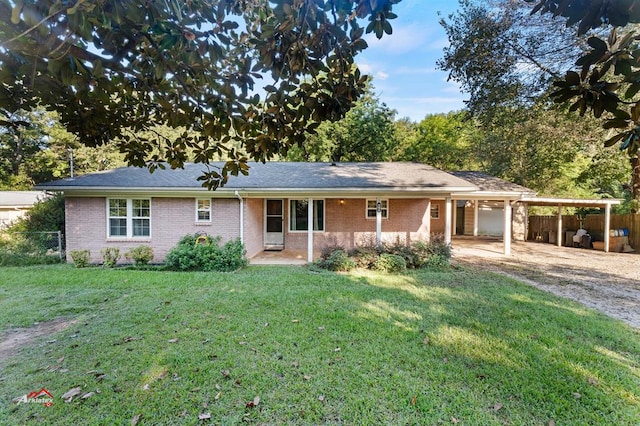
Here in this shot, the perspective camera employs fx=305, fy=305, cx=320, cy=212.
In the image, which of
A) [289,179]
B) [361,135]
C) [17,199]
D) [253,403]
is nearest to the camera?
[253,403]

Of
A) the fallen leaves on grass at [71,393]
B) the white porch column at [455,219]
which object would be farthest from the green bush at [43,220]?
the white porch column at [455,219]

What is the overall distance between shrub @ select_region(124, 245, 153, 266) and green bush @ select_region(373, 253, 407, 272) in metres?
Result: 7.26

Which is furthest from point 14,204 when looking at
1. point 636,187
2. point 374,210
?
point 636,187

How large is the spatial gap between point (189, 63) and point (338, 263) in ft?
24.6

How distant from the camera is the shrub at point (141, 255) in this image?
9672 millimetres

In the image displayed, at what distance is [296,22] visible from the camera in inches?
90.7

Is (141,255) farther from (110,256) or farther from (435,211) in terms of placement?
(435,211)

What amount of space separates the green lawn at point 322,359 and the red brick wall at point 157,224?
3.64 meters

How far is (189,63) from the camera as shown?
2723mm

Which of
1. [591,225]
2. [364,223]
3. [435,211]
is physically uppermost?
[435,211]

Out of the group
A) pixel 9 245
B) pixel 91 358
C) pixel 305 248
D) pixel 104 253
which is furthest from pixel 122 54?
pixel 9 245

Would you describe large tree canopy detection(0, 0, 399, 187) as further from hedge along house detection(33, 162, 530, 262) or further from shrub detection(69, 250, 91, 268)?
shrub detection(69, 250, 91, 268)

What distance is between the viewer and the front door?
41.8 ft

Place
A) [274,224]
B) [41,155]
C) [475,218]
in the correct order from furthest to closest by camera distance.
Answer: [41,155] → [475,218] → [274,224]
